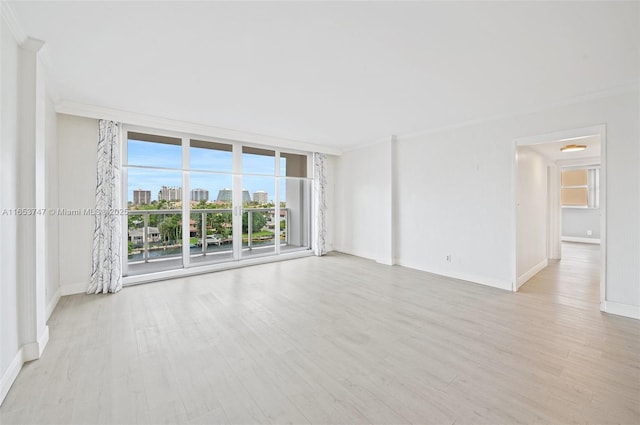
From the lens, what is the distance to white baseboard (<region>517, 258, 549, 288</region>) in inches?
166

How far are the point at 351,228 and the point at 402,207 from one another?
161cm

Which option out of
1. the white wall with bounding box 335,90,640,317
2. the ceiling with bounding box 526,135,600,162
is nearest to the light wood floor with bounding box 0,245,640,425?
the white wall with bounding box 335,90,640,317

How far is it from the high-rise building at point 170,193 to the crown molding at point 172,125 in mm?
1028

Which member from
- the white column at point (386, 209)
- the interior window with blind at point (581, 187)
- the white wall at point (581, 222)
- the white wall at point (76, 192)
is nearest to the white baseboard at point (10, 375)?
the white wall at point (76, 192)

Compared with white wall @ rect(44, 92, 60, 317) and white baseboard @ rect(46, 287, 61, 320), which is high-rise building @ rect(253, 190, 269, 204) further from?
white baseboard @ rect(46, 287, 61, 320)

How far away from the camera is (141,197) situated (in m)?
4.64

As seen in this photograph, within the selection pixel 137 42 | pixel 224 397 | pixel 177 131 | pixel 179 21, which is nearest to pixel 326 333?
pixel 224 397

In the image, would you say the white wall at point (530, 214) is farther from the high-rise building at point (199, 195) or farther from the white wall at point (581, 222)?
the high-rise building at point (199, 195)

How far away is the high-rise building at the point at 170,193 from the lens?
15.8ft

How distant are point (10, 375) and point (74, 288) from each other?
235 centimetres

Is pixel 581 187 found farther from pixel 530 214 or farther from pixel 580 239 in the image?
pixel 530 214

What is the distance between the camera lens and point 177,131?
4562mm

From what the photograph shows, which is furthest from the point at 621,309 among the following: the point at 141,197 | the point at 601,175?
the point at 141,197

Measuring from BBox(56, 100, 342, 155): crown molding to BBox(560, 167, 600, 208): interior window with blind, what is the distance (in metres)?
8.53
